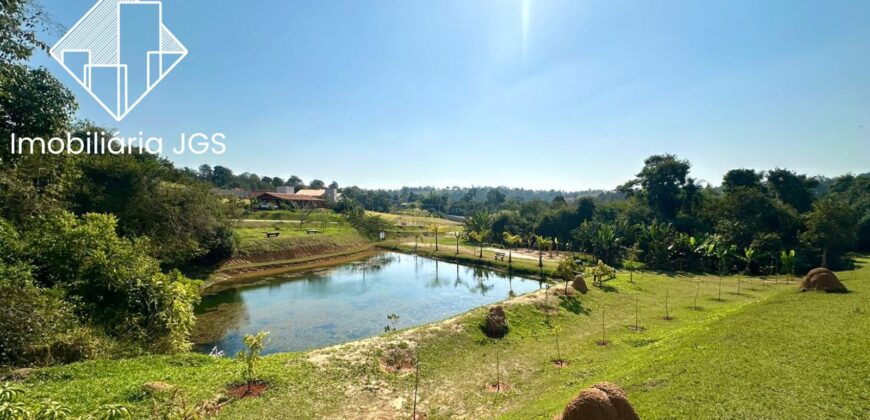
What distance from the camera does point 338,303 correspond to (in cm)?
2559

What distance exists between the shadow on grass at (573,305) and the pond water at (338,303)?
702 centimetres

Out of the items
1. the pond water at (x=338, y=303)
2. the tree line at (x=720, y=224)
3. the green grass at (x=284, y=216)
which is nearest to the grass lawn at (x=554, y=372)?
the pond water at (x=338, y=303)

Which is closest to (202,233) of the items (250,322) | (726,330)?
(250,322)

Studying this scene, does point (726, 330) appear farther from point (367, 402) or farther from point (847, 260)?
point (847, 260)

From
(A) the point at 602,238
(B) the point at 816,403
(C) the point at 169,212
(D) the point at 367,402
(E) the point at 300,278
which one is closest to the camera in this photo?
(B) the point at 816,403

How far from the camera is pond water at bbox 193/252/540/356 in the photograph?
62.5 feet

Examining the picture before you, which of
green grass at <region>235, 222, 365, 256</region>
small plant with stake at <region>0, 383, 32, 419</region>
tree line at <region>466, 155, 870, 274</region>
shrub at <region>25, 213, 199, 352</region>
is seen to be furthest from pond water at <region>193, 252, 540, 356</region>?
small plant with stake at <region>0, 383, 32, 419</region>

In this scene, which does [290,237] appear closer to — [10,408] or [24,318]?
[24,318]

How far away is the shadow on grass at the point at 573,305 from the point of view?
19.3 meters

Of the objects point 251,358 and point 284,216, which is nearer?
point 251,358

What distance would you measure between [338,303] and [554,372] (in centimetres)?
1729

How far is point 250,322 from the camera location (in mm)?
20891

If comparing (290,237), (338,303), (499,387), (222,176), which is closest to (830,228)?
(499,387)

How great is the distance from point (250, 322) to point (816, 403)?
22.7 m
